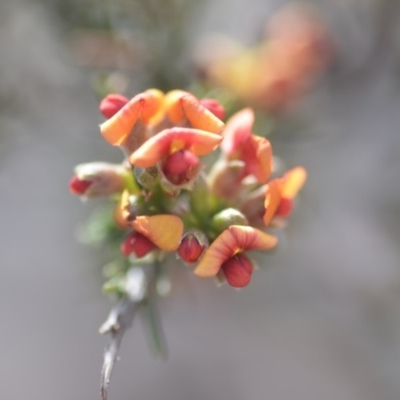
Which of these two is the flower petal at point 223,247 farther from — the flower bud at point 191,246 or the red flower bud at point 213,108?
the red flower bud at point 213,108

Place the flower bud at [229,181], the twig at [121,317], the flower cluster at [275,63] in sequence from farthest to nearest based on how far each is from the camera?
the flower cluster at [275,63] → the flower bud at [229,181] → the twig at [121,317]

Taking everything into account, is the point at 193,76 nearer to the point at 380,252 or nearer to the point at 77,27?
the point at 77,27

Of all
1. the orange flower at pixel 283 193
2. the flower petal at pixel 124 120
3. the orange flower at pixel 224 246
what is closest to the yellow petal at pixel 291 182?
the orange flower at pixel 283 193

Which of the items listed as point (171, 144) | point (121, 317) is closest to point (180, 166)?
point (171, 144)

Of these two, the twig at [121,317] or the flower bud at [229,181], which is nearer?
the twig at [121,317]

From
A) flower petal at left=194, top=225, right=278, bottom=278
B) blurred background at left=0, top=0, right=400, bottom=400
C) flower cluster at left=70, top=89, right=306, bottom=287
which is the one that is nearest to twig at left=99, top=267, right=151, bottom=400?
flower cluster at left=70, top=89, right=306, bottom=287

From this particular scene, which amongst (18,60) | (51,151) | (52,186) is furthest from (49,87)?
(52,186)
